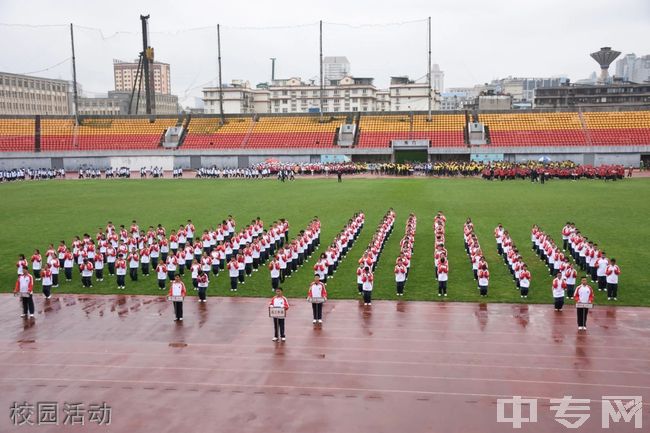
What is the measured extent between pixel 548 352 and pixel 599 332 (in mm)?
1869

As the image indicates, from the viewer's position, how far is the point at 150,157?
56812 millimetres

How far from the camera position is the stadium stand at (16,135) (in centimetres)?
5800

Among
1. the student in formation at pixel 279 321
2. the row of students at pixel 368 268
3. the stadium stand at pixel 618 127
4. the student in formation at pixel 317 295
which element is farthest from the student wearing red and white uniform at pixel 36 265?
the stadium stand at pixel 618 127

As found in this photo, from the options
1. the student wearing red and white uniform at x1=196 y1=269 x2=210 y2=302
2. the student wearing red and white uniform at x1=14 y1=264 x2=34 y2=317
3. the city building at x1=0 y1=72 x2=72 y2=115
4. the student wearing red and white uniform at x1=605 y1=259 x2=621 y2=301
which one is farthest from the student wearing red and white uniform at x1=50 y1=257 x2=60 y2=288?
the city building at x1=0 y1=72 x2=72 y2=115

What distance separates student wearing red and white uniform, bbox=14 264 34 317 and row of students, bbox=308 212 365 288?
23.3 ft

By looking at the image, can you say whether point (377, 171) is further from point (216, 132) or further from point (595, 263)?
point (595, 263)

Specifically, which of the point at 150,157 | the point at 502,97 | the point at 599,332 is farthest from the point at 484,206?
the point at 502,97

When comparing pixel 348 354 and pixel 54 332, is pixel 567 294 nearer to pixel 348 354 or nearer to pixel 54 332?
pixel 348 354

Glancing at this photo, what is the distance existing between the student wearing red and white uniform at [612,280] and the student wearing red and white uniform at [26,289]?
47.2 feet

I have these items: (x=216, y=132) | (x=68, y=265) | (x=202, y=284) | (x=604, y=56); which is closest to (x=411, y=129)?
(x=216, y=132)

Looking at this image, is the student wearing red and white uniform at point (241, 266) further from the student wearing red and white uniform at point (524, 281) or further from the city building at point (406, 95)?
the city building at point (406, 95)

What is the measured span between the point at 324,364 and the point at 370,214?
17787 mm

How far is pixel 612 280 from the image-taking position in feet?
48.3

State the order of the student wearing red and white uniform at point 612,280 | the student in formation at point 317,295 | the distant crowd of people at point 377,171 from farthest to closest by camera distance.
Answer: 1. the distant crowd of people at point 377,171
2. the student wearing red and white uniform at point 612,280
3. the student in formation at point 317,295
